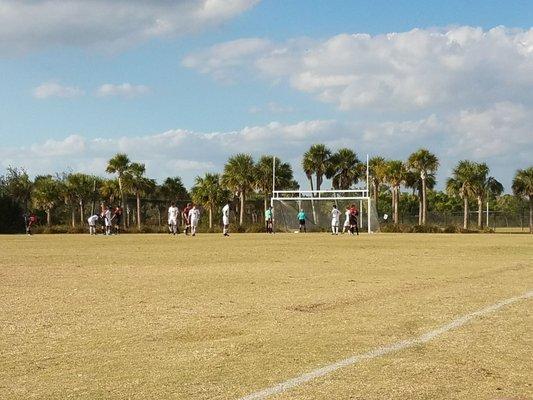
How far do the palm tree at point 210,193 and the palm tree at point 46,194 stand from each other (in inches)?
542

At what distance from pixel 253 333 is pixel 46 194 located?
228ft

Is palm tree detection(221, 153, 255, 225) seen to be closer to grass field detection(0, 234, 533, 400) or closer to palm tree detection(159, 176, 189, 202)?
palm tree detection(159, 176, 189, 202)

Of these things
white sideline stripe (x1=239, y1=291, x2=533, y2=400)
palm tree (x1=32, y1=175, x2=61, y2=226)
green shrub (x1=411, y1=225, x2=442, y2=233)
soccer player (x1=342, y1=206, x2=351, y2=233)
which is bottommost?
white sideline stripe (x1=239, y1=291, x2=533, y2=400)

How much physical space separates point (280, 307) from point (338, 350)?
333 centimetres

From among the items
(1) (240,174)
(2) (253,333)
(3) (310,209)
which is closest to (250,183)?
(1) (240,174)

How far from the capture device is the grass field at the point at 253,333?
628 centimetres

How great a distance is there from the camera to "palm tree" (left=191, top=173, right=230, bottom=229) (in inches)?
3041

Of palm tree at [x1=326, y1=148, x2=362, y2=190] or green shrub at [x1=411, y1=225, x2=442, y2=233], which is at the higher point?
palm tree at [x1=326, y1=148, x2=362, y2=190]

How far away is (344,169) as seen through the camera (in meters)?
73.8

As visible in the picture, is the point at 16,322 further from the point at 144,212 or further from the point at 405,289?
the point at 144,212

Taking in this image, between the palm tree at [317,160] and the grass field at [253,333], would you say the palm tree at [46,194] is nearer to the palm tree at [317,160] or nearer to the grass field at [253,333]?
the palm tree at [317,160]

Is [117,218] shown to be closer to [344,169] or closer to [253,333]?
[344,169]

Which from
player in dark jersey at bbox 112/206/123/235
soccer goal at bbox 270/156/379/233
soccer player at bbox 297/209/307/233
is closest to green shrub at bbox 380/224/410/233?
soccer goal at bbox 270/156/379/233

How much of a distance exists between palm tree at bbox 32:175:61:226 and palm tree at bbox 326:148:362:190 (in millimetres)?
27032
